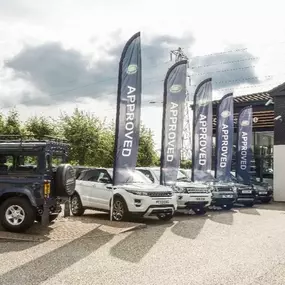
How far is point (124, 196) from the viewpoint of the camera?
11773 millimetres

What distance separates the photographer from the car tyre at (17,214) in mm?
9367

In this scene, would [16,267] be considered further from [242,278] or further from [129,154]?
[129,154]

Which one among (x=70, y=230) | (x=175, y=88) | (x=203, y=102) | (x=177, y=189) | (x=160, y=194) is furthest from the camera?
(x=203, y=102)

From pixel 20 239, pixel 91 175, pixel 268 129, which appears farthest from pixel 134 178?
pixel 268 129

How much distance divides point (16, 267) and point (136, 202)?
534cm

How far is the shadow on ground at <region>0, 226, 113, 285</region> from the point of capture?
5966 millimetres

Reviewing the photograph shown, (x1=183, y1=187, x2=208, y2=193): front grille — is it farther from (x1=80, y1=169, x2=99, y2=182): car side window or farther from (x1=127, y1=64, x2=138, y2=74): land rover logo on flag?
(x1=127, y1=64, x2=138, y2=74): land rover logo on flag

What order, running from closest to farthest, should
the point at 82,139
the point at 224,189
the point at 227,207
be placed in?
the point at 224,189
the point at 227,207
the point at 82,139

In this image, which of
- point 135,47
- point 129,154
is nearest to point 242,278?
point 129,154

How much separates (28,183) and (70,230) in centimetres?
164

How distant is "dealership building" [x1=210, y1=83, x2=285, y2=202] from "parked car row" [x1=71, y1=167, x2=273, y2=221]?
30.6 feet

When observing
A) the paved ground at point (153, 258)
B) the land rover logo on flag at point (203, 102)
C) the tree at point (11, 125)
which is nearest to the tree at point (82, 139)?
the tree at point (11, 125)

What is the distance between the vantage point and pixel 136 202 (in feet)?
38.0

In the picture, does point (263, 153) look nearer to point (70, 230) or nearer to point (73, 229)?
point (73, 229)
